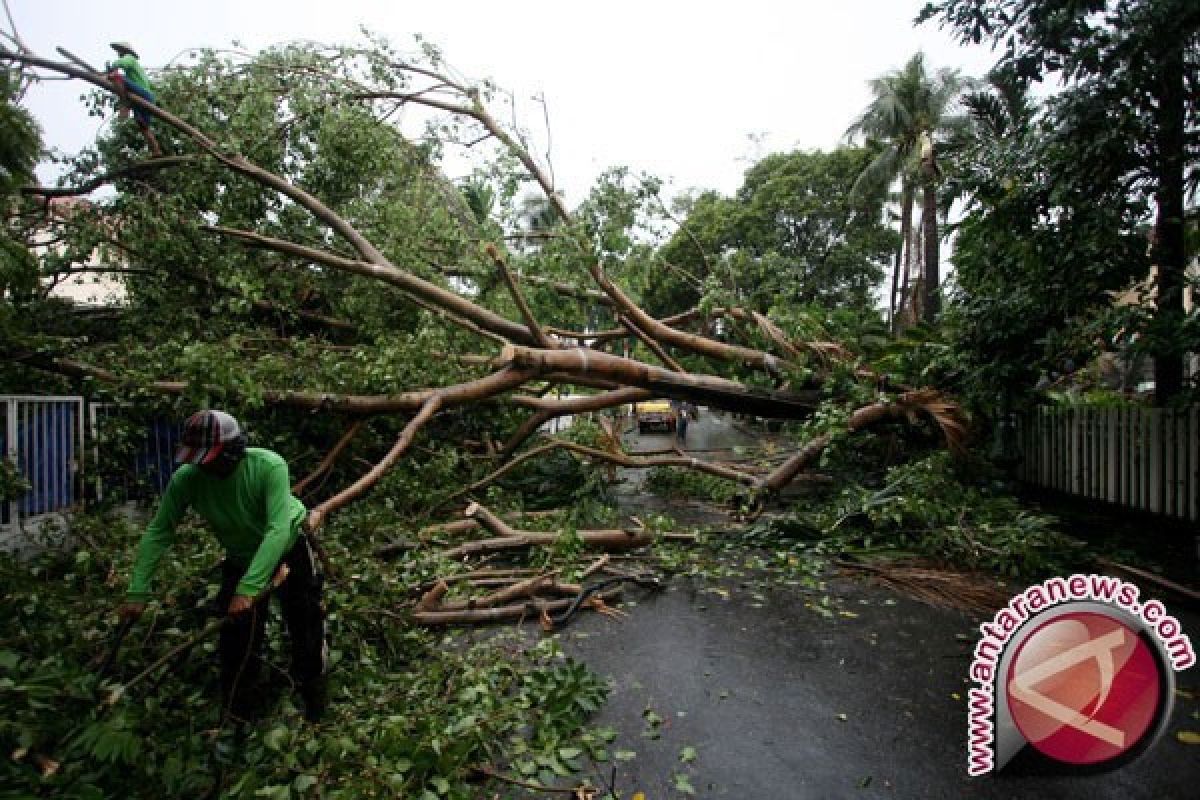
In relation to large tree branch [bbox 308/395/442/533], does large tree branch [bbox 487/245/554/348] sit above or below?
above

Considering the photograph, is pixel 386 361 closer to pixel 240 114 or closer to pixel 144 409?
pixel 144 409

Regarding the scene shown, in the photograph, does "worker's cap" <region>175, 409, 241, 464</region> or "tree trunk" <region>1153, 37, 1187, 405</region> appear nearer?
"worker's cap" <region>175, 409, 241, 464</region>

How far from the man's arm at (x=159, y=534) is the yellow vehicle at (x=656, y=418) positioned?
16671 mm

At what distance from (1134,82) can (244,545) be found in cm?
584

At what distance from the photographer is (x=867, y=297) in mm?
23609

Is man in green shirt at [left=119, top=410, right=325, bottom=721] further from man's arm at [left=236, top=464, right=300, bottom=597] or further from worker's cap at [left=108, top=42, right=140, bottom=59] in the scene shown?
worker's cap at [left=108, top=42, right=140, bottom=59]

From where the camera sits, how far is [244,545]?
2662 mm

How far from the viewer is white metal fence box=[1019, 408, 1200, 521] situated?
4738 millimetres

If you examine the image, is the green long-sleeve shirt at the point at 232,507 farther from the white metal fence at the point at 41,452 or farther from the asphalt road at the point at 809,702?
the white metal fence at the point at 41,452

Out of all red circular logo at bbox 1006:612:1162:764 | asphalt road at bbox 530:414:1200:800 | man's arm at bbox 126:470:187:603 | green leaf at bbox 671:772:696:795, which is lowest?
green leaf at bbox 671:772:696:795

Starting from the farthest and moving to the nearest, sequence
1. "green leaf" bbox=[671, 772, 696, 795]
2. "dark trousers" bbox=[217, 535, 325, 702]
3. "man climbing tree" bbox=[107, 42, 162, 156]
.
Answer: "man climbing tree" bbox=[107, 42, 162, 156], "dark trousers" bbox=[217, 535, 325, 702], "green leaf" bbox=[671, 772, 696, 795]

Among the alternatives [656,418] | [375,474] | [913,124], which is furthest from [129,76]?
[913,124]

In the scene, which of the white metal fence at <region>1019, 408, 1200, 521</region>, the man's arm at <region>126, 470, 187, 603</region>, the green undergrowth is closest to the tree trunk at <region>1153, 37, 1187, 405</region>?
the white metal fence at <region>1019, 408, 1200, 521</region>
